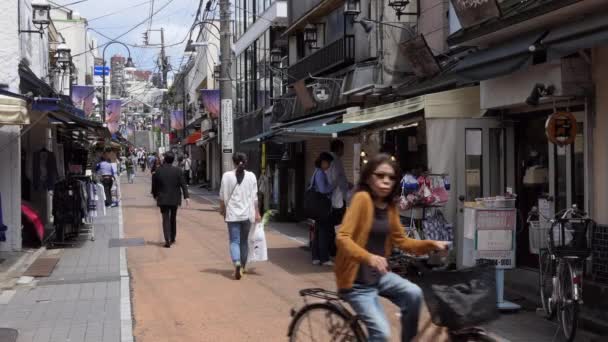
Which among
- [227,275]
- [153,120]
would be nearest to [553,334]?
[227,275]

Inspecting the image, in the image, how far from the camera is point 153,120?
327 feet

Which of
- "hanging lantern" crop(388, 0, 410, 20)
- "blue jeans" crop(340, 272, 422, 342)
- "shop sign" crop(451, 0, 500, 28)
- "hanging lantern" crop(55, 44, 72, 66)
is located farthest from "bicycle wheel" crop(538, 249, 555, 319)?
"hanging lantern" crop(55, 44, 72, 66)

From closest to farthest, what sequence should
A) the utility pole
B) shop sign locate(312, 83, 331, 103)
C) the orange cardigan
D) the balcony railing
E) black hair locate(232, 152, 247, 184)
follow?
the orange cardigan
black hair locate(232, 152, 247, 184)
the balcony railing
shop sign locate(312, 83, 331, 103)
the utility pole

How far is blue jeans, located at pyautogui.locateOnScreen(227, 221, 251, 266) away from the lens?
35.7ft

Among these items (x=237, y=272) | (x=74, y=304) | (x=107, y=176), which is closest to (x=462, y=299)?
(x=74, y=304)

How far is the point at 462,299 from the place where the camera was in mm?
4359

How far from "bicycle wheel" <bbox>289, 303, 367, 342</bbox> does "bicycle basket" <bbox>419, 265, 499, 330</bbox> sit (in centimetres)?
63

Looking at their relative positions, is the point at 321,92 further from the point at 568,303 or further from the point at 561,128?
the point at 568,303

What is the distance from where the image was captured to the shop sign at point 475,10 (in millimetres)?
9605

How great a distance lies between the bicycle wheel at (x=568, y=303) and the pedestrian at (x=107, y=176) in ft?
66.0

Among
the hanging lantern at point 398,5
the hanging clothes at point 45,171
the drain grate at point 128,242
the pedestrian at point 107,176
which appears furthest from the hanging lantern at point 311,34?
the pedestrian at point 107,176

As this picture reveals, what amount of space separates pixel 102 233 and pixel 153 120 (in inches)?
3308

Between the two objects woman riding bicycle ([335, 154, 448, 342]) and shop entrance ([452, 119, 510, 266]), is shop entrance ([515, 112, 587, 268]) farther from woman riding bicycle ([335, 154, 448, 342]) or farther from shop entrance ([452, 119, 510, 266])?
woman riding bicycle ([335, 154, 448, 342])

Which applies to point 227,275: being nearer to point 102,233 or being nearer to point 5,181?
point 5,181
